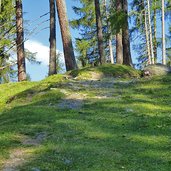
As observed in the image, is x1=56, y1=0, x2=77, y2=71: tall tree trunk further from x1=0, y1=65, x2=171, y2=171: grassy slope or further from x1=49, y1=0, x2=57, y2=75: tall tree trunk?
x1=0, y1=65, x2=171, y2=171: grassy slope

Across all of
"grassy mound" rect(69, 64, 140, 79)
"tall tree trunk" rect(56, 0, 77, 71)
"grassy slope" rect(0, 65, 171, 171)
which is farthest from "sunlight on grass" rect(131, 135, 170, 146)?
"tall tree trunk" rect(56, 0, 77, 71)

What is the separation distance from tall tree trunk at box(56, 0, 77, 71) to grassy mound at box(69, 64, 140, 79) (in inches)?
82.0

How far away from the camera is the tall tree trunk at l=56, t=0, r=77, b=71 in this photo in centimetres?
2456

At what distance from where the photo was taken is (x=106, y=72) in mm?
22406

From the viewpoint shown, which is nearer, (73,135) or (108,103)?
(73,135)

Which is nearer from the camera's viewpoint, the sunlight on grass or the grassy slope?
the grassy slope

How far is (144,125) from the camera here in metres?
12.4

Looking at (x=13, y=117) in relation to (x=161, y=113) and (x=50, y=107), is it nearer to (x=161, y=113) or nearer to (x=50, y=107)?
(x=50, y=107)

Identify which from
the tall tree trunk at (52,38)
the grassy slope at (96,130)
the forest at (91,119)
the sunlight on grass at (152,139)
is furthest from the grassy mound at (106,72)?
the sunlight on grass at (152,139)

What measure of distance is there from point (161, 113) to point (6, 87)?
12.0 m

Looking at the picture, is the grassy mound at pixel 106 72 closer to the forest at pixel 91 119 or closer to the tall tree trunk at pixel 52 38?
the forest at pixel 91 119

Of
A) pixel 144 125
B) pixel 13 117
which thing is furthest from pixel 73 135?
pixel 13 117

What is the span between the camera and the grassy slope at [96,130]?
29.7 ft

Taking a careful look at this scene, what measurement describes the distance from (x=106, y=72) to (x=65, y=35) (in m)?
3.94
